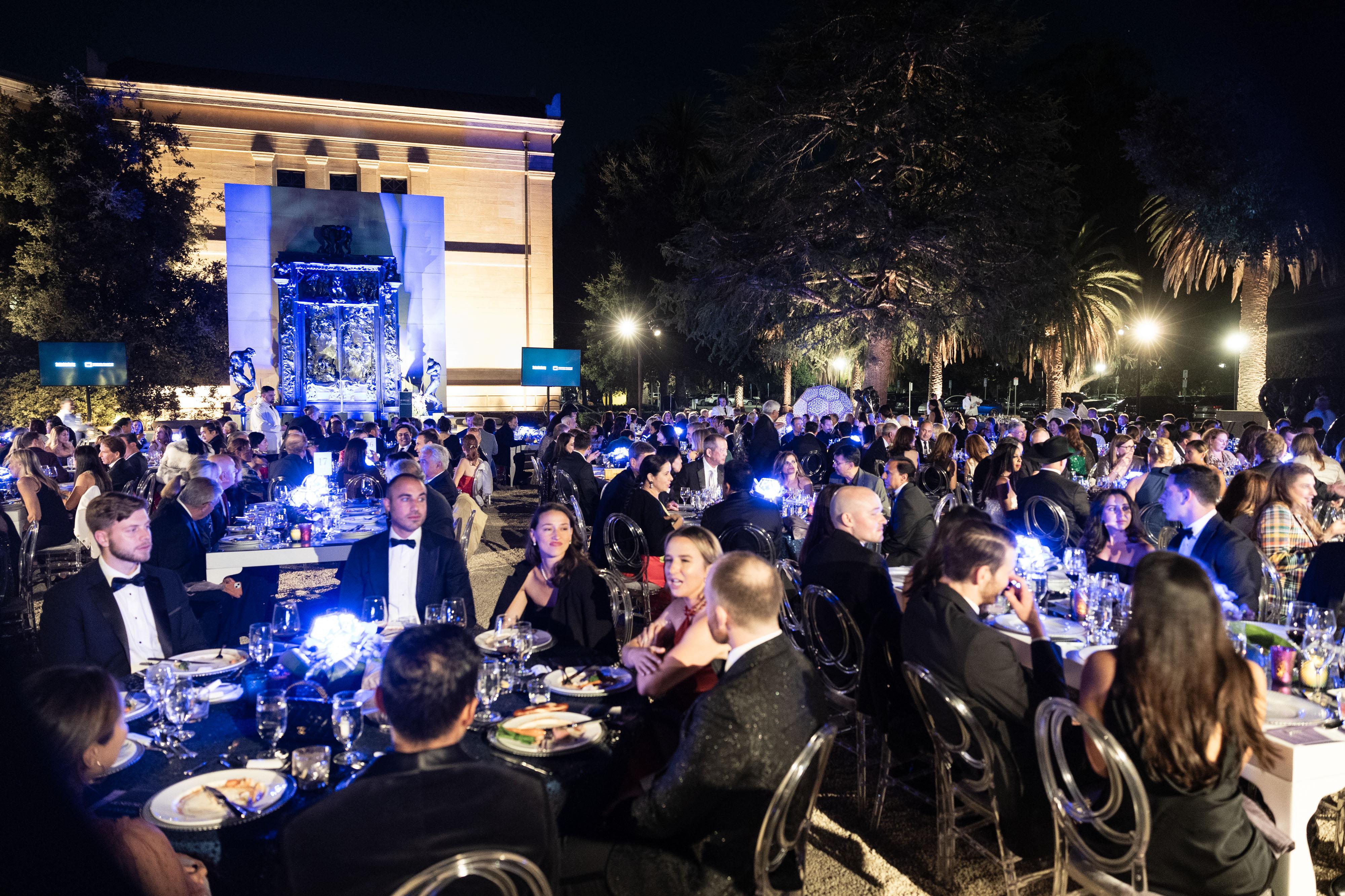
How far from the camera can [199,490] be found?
578 centimetres

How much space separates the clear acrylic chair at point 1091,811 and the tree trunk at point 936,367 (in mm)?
22607

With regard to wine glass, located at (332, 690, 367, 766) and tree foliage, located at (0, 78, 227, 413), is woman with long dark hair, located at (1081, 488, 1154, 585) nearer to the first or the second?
wine glass, located at (332, 690, 367, 766)

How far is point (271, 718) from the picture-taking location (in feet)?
8.61

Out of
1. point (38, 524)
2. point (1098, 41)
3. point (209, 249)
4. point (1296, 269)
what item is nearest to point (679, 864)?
point (38, 524)

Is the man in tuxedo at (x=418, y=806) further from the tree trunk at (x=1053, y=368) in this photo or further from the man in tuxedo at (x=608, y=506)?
the tree trunk at (x=1053, y=368)

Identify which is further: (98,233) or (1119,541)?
(98,233)

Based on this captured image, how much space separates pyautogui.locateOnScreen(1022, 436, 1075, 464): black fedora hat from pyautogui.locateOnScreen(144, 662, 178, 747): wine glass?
7.55 metres

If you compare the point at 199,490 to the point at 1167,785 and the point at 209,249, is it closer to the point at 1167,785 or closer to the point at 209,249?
the point at 1167,785

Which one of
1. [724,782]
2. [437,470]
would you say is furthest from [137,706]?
[437,470]

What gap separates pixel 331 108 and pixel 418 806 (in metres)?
30.3

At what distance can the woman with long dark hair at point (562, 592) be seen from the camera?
168 inches

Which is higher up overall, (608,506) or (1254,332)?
(1254,332)

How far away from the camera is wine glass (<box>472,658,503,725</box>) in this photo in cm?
299

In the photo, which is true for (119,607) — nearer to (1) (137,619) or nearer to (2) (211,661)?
(1) (137,619)
